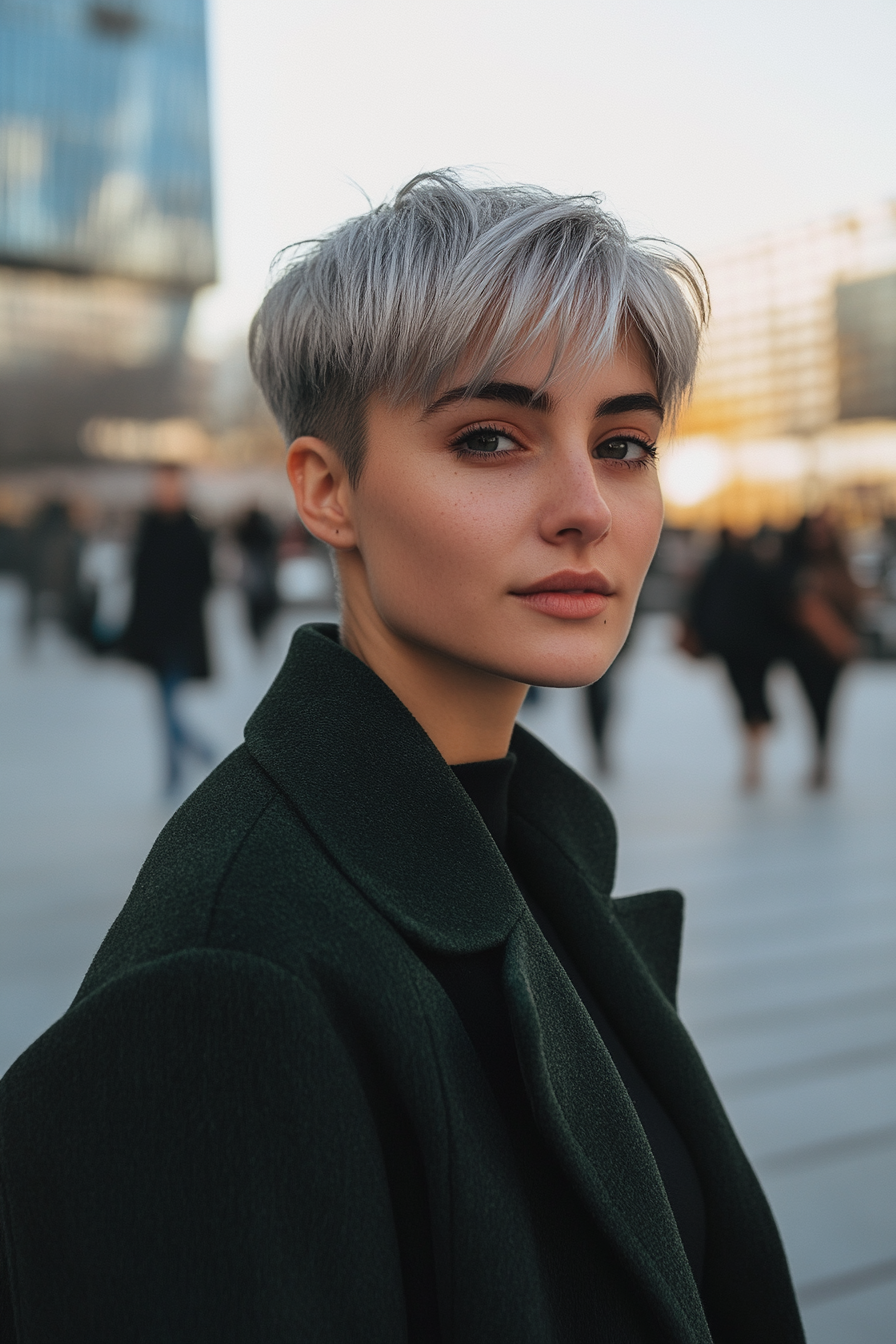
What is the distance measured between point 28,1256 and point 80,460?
7912 centimetres

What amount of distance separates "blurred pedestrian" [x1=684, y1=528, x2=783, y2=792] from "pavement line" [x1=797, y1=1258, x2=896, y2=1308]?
16.9 feet

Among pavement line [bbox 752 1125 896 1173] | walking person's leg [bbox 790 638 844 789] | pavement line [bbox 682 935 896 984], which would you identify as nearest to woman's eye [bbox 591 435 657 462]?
pavement line [bbox 752 1125 896 1173]

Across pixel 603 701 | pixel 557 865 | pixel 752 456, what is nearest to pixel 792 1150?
pixel 557 865

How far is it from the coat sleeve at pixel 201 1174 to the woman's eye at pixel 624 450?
618mm

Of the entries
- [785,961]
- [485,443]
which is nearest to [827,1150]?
[785,961]

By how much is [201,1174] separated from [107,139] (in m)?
80.0

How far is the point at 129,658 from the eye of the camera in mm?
6918

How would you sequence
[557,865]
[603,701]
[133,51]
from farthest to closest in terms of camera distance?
1. [133,51]
2. [603,701]
3. [557,865]

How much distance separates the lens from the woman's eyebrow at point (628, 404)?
112 centimetres

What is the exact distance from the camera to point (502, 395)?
1077 millimetres

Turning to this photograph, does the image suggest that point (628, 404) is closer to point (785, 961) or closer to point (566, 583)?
point (566, 583)

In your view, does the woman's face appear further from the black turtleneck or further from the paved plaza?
the paved plaza

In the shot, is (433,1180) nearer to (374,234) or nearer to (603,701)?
(374,234)

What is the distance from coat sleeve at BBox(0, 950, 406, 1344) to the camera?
0.80 meters
